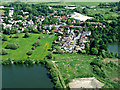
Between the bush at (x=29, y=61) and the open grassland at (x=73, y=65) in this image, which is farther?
the bush at (x=29, y=61)

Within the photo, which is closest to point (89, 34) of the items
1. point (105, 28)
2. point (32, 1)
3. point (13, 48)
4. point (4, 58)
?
point (105, 28)

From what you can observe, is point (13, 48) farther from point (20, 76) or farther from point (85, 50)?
point (85, 50)

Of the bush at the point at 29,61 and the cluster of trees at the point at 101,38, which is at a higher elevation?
the cluster of trees at the point at 101,38

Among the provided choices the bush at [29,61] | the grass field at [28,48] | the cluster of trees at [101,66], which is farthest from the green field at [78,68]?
the bush at [29,61]

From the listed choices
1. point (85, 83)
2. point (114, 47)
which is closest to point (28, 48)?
point (85, 83)

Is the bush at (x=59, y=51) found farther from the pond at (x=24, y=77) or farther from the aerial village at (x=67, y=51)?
the pond at (x=24, y=77)

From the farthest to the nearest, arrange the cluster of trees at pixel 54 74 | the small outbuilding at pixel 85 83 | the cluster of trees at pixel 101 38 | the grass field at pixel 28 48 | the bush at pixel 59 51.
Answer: the cluster of trees at pixel 101 38, the bush at pixel 59 51, the grass field at pixel 28 48, the cluster of trees at pixel 54 74, the small outbuilding at pixel 85 83

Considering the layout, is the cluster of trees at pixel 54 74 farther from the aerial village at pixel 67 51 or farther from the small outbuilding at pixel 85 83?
the small outbuilding at pixel 85 83

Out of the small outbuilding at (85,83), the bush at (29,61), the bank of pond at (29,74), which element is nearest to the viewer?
the small outbuilding at (85,83)

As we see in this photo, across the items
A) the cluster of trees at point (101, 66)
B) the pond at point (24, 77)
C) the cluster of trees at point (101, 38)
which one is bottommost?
the pond at point (24, 77)
